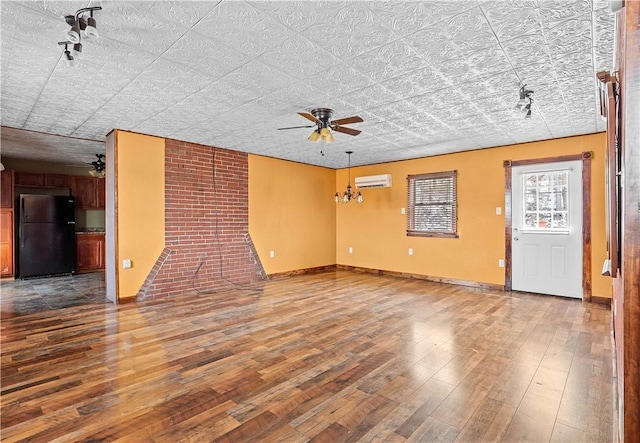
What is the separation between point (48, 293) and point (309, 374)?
5.05 meters

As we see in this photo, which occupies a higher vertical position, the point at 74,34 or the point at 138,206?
the point at 74,34

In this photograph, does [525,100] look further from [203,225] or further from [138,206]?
[138,206]

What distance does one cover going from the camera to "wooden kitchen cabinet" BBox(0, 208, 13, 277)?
6.57 metres

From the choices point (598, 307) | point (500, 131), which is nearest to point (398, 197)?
point (500, 131)

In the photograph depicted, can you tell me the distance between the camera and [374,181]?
22.8 ft

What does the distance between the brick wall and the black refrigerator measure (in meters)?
3.58

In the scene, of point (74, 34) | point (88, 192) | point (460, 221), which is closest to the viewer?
point (74, 34)

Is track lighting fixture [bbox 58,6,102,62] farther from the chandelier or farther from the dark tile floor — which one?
the chandelier

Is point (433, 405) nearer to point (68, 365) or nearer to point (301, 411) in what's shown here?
point (301, 411)

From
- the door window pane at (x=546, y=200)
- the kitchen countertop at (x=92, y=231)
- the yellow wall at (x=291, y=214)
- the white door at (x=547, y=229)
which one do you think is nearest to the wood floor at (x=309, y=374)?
the white door at (x=547, y=229)

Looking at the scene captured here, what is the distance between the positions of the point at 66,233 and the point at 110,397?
6.39m

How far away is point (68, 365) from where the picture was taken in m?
2.66

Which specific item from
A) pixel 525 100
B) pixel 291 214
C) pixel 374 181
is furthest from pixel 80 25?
pixel 374 181

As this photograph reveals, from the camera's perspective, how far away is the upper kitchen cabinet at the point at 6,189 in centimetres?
665
